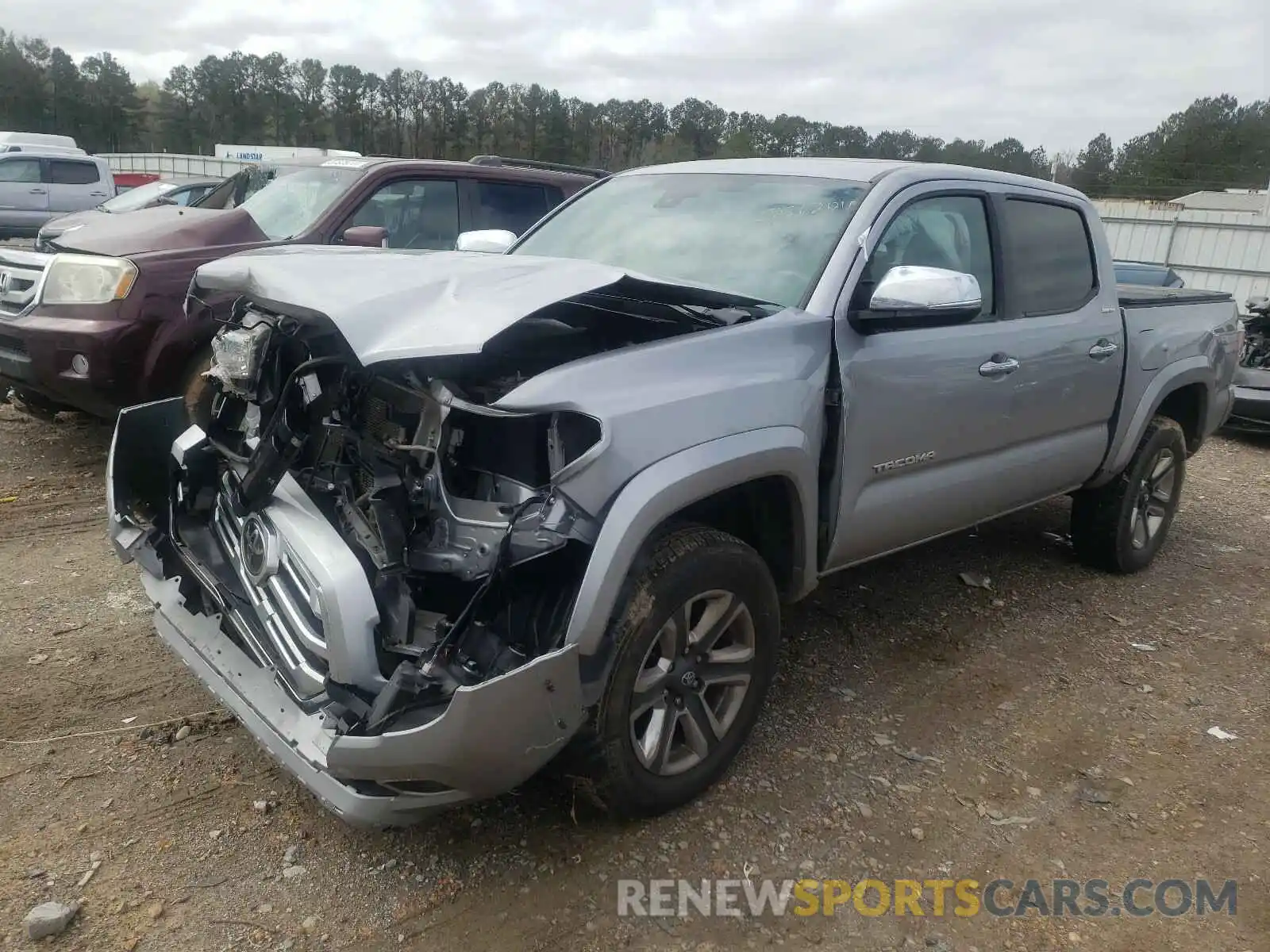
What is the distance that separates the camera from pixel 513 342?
2682 mm

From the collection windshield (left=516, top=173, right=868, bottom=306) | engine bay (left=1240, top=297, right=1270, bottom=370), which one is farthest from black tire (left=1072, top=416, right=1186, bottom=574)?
engine bay (left=1240, top=297, right=1270, bottom=370)

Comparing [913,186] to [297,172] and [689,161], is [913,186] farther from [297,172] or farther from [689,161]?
[297,172]

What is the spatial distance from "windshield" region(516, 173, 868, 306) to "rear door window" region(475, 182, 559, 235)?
2760mm

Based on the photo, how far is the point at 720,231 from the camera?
137 inches

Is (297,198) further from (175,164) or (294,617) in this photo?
(175,164)

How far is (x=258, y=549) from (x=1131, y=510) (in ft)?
13.9

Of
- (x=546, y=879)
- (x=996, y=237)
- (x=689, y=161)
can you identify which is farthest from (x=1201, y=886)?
(x=689, y=161)

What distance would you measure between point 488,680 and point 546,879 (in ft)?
2.56

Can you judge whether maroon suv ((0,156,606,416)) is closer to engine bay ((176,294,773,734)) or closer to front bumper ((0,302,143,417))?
front bumper ((0,302,143,417))

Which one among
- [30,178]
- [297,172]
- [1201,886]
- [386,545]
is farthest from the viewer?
[30,178]

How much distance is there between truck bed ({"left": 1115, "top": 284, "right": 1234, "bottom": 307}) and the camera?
467 cm

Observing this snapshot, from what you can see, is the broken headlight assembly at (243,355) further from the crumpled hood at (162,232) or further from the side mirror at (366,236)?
the crumpled hood at (162,232)

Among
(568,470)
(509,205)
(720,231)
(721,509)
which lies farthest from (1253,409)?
(568,470)

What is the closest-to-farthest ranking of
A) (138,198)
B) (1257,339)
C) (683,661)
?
(683,661) < (1257,339) < (138,198)
